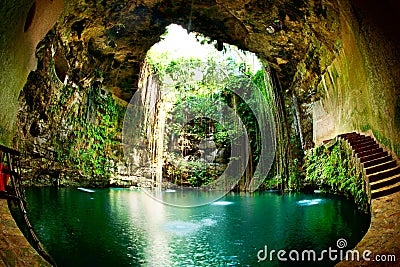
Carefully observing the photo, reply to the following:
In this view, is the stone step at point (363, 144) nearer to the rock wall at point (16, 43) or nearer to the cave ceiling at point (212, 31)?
the cave ceiling at point (212, 31)

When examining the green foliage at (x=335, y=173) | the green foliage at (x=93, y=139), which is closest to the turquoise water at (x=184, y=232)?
the green foliage at (x=335, y=173)

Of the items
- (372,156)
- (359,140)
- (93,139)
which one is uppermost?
(93,139)

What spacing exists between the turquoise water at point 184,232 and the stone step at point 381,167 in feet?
2.25

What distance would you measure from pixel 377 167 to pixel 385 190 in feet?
1.82

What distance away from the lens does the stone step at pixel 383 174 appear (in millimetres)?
4314

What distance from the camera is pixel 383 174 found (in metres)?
4.43

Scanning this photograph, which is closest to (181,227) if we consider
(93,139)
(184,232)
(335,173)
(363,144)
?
(184,232)

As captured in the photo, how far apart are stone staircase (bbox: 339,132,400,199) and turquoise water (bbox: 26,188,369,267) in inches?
21.9

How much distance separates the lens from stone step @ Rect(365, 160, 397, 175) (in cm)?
447

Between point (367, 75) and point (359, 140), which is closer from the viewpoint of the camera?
point (367, 75)

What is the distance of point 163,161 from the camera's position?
1421cm

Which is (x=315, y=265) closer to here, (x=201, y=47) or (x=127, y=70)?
(x=127, y=70)
